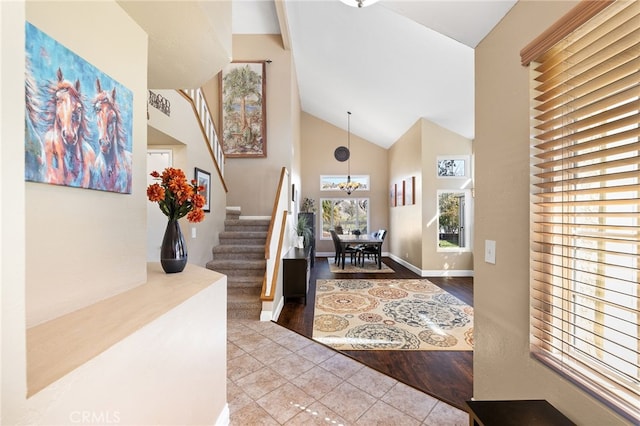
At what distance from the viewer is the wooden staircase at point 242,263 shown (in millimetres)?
3475

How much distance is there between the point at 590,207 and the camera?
1.11m

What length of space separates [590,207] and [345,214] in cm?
801

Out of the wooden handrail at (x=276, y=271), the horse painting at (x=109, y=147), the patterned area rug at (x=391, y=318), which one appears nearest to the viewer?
the horse painting at (x=109, y=147)

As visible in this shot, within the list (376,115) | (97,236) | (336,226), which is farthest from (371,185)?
(97,236)

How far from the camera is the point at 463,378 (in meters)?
2.32

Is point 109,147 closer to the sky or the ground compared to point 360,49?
closer to the ground

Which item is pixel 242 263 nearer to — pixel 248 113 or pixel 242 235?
pixel 242 235

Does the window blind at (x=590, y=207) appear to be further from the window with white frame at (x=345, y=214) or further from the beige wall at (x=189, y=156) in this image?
the window with white frame at (x=345, y=214)

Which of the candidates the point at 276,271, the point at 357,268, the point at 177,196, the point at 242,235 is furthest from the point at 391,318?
the point at 357,268

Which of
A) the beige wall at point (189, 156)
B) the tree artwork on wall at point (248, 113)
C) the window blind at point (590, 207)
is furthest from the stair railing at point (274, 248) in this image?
the window blind at point (590, 207)

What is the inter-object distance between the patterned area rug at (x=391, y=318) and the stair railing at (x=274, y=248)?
0.72 metres

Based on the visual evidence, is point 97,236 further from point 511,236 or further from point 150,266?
point 511,236

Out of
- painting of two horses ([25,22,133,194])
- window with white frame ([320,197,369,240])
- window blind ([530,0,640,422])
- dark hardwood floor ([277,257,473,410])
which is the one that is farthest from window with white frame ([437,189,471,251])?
painting of two horses ([25,22,133,194])

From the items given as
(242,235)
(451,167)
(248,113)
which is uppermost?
(248,113)
